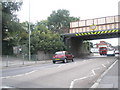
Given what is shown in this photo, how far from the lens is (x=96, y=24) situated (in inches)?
1533

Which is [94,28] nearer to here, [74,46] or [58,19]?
[74,46]

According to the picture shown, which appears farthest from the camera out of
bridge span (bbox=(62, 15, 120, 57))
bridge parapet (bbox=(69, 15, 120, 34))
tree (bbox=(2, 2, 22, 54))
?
bridge parapet (bbox=(69, 15, 120, 34))

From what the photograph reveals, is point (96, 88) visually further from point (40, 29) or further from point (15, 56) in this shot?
point (40, 29)

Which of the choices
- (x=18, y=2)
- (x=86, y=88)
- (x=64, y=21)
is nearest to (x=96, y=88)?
(x=86, y=88)

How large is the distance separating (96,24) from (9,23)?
57.9 feet

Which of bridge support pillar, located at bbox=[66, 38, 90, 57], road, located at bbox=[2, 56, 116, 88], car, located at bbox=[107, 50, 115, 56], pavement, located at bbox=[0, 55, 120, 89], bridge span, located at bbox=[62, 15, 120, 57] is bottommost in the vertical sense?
car, located at bbox=[107, 50, 115, 56]

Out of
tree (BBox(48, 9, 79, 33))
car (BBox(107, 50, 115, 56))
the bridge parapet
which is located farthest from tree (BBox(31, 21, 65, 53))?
tree (BBox(48, 9, 79, 33))

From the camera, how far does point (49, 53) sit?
38.6 meters

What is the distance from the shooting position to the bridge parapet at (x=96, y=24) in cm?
3717

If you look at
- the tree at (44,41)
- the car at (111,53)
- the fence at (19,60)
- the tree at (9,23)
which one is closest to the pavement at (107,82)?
the fence at (19,60)

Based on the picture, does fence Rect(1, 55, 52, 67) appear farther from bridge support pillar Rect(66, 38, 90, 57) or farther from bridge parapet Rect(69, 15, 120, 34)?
bridge parapet Rect(69, 15, 120, 34)

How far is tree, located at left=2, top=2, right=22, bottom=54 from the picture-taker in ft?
104

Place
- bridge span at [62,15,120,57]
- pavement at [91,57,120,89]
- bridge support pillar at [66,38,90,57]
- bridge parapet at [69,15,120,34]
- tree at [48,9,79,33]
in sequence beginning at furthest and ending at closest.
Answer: tree at [48,9,79,33], bridge support pillar at [66,38,90,57], bridge parapet at [69,15,120,34], bridge span at [62,15,120,57], pavement at [91,57,120,89]

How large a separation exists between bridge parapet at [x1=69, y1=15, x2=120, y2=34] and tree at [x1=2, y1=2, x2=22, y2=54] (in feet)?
42.7
